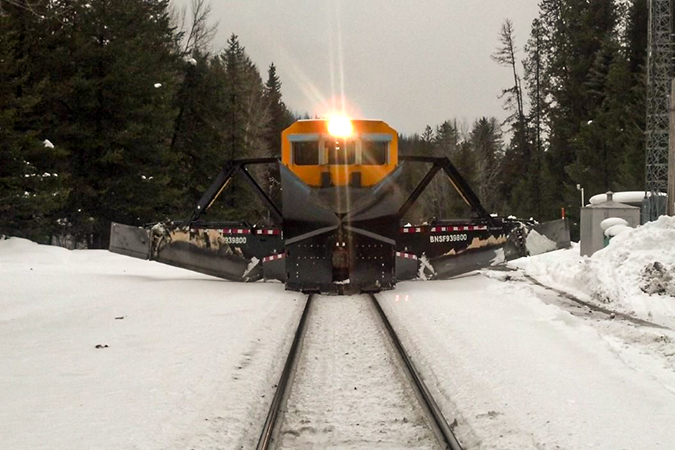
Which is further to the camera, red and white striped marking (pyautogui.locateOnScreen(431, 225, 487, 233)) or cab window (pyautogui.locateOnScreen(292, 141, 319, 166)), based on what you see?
cab window (pyautogui.locateOnScreen(292, 141, 319, 166))

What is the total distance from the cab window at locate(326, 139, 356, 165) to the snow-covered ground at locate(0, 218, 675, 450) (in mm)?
3016

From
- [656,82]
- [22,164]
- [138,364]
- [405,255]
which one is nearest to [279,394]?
[138,364]

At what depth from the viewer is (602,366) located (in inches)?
249

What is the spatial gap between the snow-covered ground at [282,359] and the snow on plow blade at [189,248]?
539 millimetres

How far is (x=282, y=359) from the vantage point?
6734 millimetres

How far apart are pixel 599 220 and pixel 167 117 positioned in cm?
2008

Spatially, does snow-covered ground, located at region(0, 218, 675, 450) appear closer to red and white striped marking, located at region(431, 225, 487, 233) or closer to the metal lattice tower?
red and white striped marking, located at region(431, 225, 487, 233)

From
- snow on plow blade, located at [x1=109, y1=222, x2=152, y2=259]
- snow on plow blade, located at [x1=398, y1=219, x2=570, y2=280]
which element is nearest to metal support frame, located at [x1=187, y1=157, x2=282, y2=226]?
snow on plow blade, located at [x1=109, y1=222, x2=152, y2=259]

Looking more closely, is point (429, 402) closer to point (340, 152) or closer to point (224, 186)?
point (340, 152)

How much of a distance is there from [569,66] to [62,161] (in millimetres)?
44448

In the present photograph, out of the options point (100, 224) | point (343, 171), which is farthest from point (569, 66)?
point (343, 171)

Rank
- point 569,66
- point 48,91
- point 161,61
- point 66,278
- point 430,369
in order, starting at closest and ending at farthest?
1. point 430,369
2. point 66,278
3. point 48,91
4. point 161,61
5. point 569,66

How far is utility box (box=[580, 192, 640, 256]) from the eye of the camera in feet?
64.5

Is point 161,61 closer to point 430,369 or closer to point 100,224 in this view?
point 100,224
